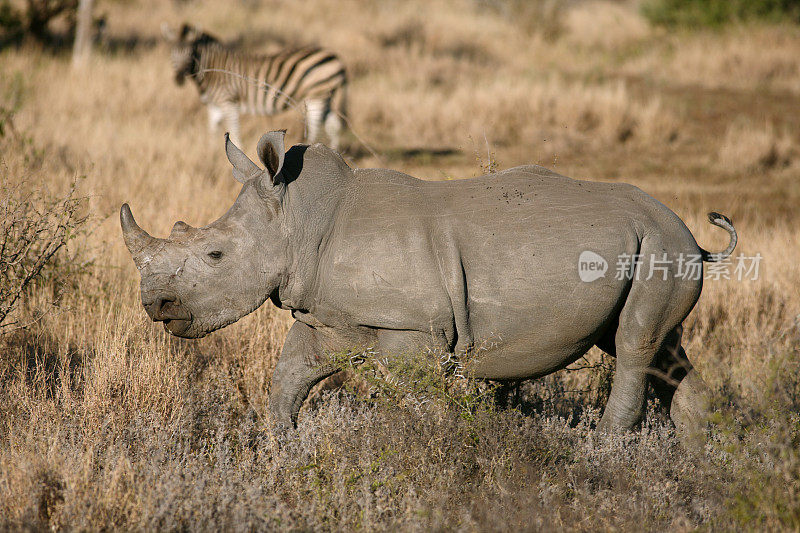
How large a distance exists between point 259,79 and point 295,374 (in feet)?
32.0

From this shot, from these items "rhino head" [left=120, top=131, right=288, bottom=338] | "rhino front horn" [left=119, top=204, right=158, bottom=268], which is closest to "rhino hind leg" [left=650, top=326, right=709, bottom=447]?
"rhino head" [left=120, top=131, right=288, bottom=338]

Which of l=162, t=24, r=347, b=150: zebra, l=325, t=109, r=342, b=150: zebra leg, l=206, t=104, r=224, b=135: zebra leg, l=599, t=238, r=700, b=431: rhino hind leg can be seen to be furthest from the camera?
l=206, t=104, r=224, b=135: zebra leg

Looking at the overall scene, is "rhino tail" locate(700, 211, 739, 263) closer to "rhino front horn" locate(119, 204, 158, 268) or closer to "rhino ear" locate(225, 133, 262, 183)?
"rhino ear" locate(225, 133, 262, 183)

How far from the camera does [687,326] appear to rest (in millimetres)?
6141

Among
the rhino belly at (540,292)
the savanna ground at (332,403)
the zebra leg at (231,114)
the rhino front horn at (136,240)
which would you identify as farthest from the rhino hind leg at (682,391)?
the zebra leg at (231,114)

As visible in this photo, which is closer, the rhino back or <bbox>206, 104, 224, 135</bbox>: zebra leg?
the rhino back

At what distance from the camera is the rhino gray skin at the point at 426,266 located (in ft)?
11.9

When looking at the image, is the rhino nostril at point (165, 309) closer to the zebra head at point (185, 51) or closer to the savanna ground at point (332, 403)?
the savanna ground at point (332, 403)

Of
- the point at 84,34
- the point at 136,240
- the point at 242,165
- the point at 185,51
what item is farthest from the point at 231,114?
the point at 136,240

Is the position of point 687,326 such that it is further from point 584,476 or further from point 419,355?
point 419,355

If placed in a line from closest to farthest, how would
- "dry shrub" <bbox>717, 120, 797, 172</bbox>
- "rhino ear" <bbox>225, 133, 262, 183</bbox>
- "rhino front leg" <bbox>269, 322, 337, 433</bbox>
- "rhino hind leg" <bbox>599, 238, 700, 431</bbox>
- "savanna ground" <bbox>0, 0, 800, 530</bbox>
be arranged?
"savanna ground" <bbox>0, 0, 800, 530</bbox>
"rhino hind leg" <bbox>599, 238, 700, 431</bbox>
"rhino ear" <bbox>225, 133, 262, 183</bbox>
"rhino front leg" <bbox>269, 322, 337, 433</bbox>
"dry shrub" <bbox>717, 120, 797, 172</bbox>

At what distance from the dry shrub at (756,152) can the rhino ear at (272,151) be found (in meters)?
10.1

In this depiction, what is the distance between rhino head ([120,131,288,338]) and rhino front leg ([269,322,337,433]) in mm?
464

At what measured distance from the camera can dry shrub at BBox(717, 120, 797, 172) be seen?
12023 millimetres
